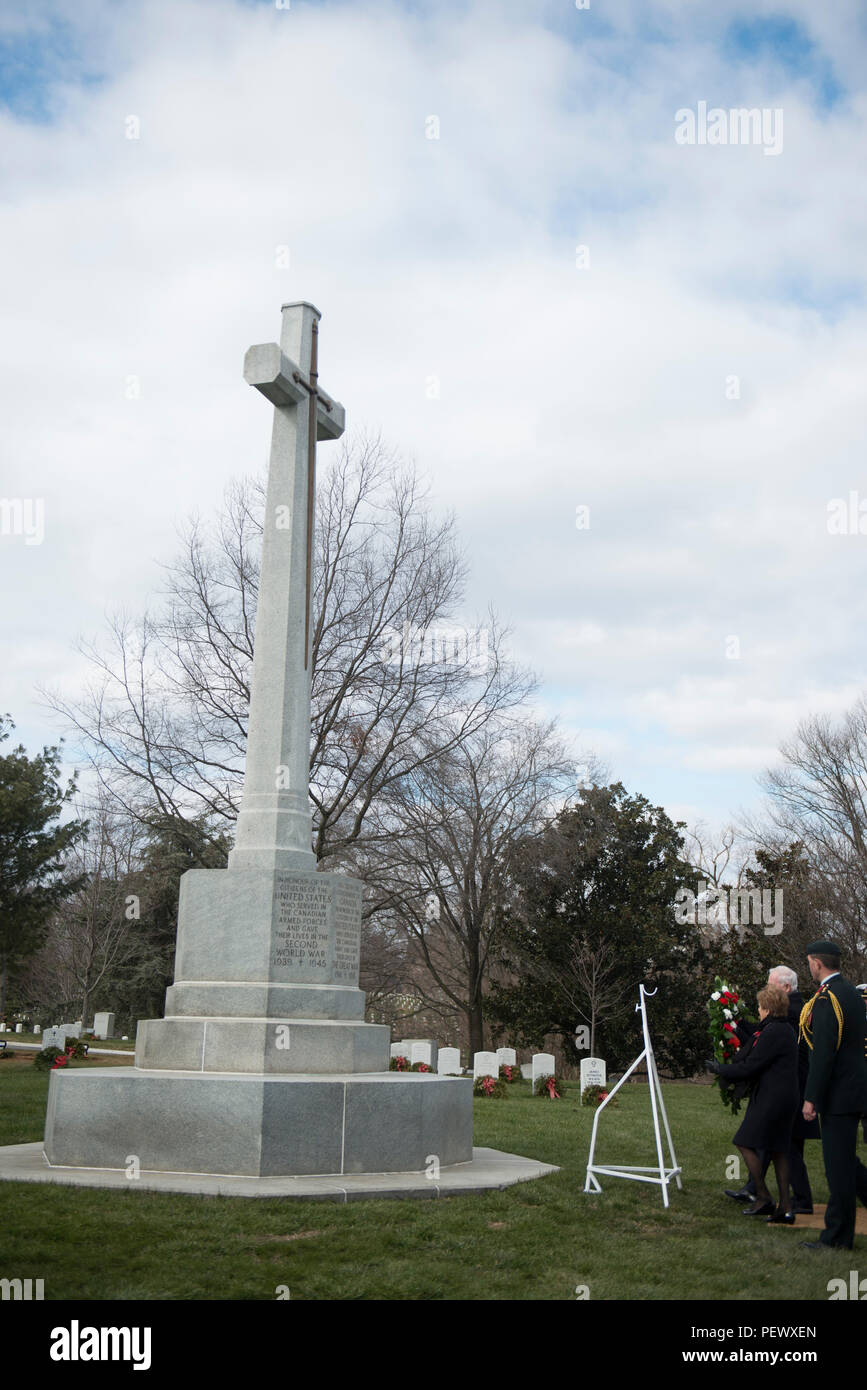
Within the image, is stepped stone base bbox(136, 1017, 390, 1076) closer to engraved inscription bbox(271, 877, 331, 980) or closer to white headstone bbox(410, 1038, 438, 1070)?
engraved inscription bbox(271, 877, 331, 980)

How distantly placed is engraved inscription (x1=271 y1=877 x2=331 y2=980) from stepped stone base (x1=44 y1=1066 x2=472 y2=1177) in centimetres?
95

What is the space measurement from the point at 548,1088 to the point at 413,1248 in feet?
45.3

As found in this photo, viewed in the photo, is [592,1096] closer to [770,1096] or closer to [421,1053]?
[421,1053]

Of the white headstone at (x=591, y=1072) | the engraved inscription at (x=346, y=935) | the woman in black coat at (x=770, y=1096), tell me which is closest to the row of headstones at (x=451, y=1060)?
the white headstone at (x=591, y=1072)

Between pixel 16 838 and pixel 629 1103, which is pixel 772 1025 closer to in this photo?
pixel 629 1103

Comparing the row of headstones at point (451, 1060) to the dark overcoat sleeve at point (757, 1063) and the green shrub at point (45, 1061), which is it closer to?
the green shrub at point (45, 1061)

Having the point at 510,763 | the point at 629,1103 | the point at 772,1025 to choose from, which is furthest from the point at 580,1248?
the point at 510,763

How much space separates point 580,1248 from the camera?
6426 mm

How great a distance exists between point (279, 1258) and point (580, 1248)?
1820 millimetres

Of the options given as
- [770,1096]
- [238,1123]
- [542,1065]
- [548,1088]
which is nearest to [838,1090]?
[770,1096]

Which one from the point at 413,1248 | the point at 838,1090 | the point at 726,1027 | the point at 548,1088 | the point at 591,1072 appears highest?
the point at 726,1027

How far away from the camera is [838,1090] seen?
7.14 meters

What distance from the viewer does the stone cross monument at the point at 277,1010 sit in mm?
7867
